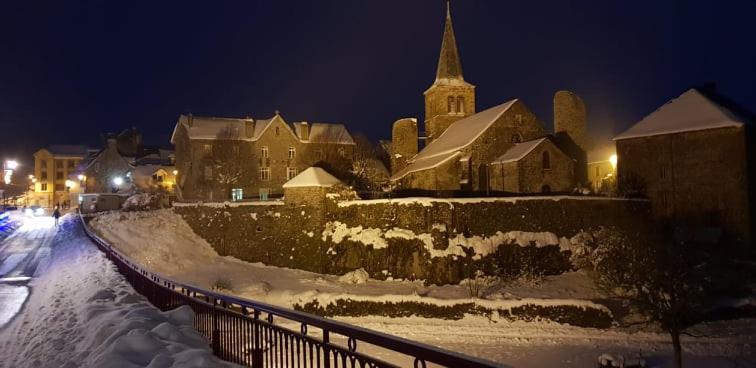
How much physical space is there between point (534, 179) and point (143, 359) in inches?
1196

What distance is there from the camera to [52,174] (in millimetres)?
81812

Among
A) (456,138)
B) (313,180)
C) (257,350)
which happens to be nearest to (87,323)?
(257,350)

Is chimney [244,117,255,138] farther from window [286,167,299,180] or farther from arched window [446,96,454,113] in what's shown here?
arched window [446,96,454,113]

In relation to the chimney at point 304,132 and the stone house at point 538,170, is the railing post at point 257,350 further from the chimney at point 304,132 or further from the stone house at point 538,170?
the chimney at point 304,132

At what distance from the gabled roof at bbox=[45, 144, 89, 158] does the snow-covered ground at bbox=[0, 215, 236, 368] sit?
234 ft

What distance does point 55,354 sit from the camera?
9188mm

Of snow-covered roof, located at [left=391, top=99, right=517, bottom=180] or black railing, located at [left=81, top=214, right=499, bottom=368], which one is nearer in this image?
black railing, located at [left=81, top=214, right=499, bottom=368]

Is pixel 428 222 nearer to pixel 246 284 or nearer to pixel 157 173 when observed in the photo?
pixel 246 284

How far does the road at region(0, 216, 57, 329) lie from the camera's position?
1504 centimetres

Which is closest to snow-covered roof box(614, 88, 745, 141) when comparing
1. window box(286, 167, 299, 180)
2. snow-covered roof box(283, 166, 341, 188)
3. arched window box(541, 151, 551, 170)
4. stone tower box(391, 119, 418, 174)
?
arched window box(541, 151, 551, 170)

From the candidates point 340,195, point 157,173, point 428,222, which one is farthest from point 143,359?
point 157,173

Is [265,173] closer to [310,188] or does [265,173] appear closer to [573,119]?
[310,188]

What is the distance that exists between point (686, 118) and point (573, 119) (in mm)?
12147

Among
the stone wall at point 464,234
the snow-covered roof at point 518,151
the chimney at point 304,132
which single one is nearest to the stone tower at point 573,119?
the snow-covered roof at point 518,151
